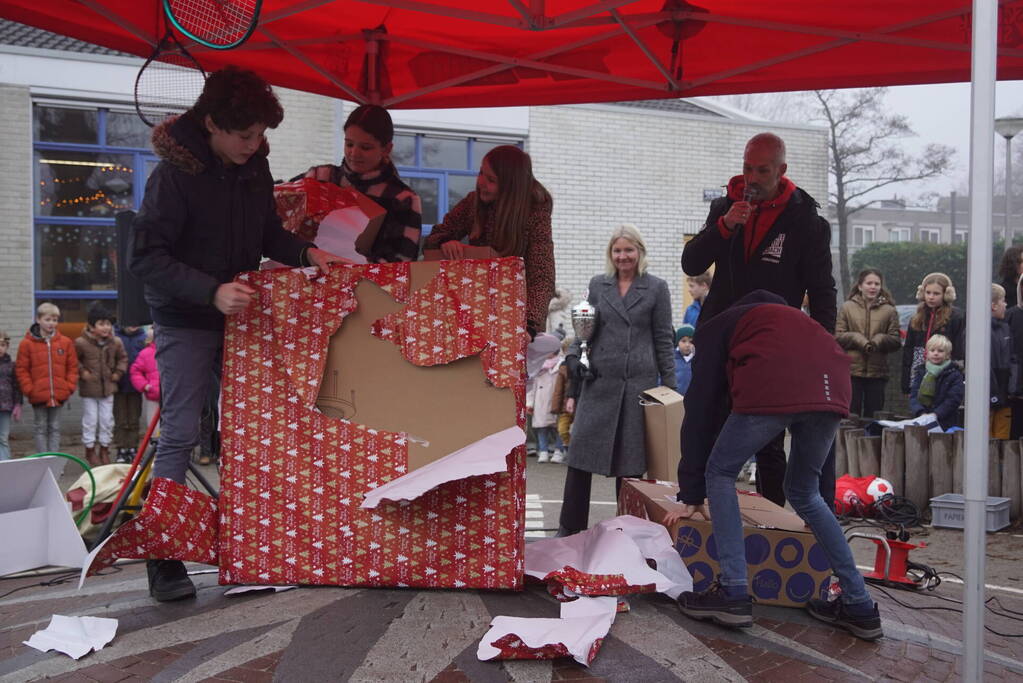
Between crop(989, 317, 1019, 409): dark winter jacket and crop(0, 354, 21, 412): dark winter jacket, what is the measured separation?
9.31 m

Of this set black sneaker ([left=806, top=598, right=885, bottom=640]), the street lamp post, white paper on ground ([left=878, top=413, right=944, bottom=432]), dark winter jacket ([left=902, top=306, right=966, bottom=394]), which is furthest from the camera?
the street lamp post

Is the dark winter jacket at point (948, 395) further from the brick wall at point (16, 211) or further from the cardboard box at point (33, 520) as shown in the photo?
the brick wall at point (16, 211)

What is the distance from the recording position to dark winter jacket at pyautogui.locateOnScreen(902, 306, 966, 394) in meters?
8.58

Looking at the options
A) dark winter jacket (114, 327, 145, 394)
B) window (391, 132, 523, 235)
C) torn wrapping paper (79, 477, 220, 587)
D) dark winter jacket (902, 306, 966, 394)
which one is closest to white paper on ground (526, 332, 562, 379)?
torn wrapping paper (79, 477, 220, 587)

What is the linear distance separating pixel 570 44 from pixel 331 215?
2.22 meters

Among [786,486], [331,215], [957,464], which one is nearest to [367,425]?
[331,215]

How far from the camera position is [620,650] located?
3.21m

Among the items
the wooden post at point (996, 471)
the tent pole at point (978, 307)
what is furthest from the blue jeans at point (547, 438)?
the tent pole at point (978, 307)

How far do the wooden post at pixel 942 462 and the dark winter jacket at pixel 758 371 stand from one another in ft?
14.6

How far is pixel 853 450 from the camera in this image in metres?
7.93

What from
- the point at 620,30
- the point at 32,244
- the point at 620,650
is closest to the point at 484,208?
the point at 620,30

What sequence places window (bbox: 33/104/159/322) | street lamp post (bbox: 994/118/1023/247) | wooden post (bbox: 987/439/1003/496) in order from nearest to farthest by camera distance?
1. wooden post (bbox: 987/439/1003/496)
2. street lamp post (bbox: 994/118/1023/247)
3. window (bbox: 33/104/159/322)

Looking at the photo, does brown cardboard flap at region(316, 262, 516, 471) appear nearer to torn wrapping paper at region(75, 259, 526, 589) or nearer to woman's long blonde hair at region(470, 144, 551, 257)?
torn wrapping paper at region(75, 259, 526, 589)

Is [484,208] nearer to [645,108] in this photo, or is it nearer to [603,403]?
[603,403]
